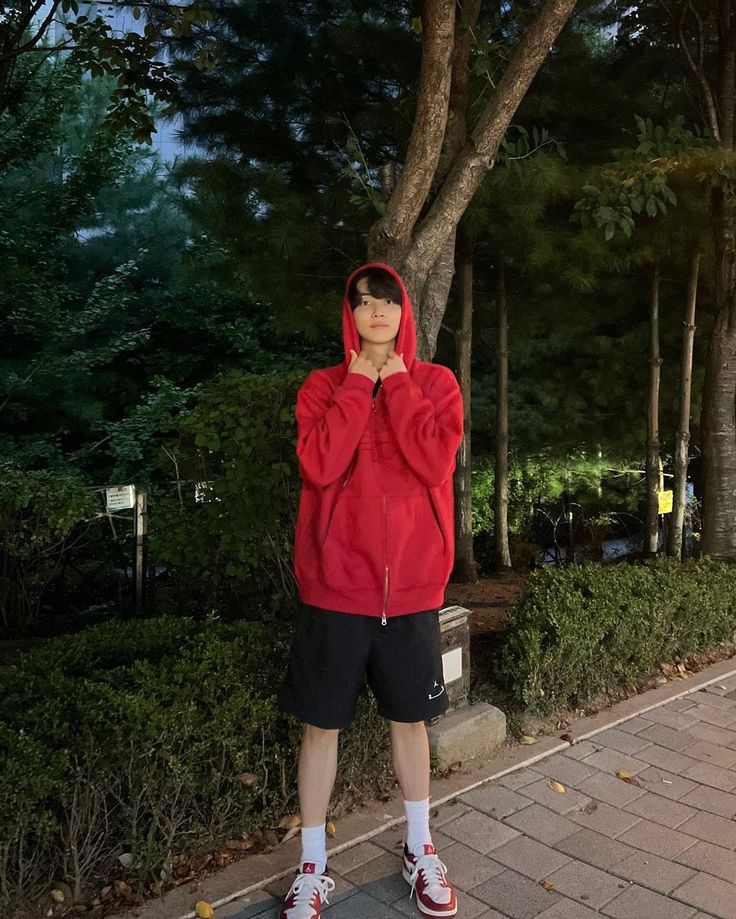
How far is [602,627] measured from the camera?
13.5ft

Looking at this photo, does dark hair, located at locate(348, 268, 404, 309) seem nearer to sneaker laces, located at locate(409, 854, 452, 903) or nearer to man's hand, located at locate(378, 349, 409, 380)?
man's hand, located at locate(378, 349, 409, 380)

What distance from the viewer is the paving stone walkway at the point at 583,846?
2.58m

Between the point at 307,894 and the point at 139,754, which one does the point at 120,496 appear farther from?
the point at 307,894

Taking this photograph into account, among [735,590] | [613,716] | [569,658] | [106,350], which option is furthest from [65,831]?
[106,350]

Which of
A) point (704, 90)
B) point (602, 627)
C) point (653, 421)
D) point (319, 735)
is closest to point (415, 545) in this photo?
point (319, 735)

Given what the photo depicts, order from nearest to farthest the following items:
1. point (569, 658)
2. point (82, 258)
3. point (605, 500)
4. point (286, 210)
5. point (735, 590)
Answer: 1. point (569, 658)
2. point (735, 590)
3. point (286, 210)
4. point (605, 500)
5. point (82, 258)

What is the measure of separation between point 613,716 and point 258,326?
9713mm

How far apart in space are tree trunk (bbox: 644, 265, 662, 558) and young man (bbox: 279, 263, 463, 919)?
637 cm

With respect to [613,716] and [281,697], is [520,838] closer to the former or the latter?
[281,697]

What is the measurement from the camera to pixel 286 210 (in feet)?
19.9

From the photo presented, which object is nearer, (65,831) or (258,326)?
(65,831)

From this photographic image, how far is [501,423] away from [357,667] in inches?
239

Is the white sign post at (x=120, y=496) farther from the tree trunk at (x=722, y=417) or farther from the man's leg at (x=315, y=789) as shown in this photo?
the tree trunk at (x=722, y=417)

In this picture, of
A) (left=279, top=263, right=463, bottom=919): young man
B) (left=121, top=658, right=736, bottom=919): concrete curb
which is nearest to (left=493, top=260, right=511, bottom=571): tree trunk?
(left=121, top=658, right=736, bottom=919): concrete curb
